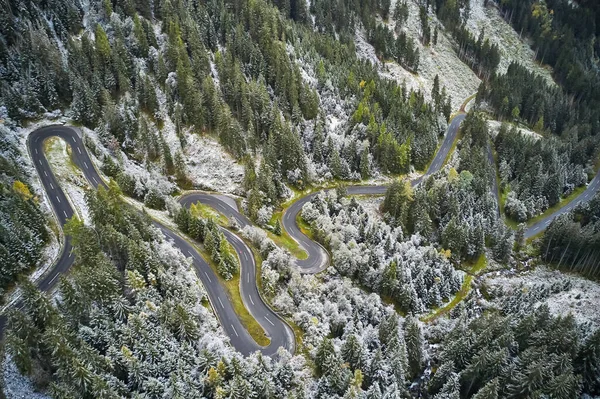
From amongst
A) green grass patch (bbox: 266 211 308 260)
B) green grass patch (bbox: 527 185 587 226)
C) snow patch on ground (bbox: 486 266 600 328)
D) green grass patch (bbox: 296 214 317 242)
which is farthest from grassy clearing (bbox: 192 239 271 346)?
green grass patch (bbox: 527 185 587 226)

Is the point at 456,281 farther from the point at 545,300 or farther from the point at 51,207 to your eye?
the point at 51,207

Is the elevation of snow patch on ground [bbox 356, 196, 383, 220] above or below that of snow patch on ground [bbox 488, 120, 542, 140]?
below

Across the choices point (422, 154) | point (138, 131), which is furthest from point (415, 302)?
point (138, 131)

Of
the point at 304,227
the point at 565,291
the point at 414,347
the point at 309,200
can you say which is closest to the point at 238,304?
the point at 304,227

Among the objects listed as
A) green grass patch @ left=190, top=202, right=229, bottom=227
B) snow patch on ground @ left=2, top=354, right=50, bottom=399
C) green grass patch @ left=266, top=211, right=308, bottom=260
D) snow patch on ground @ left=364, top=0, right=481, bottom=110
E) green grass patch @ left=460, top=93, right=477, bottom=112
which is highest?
snow patch on ground @ left=364, top=0, right=481, bottom=110

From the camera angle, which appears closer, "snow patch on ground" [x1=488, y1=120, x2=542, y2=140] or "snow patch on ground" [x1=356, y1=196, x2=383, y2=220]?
"snow patch on ground" [x1=356, y1=196, x2=383, y2=220]

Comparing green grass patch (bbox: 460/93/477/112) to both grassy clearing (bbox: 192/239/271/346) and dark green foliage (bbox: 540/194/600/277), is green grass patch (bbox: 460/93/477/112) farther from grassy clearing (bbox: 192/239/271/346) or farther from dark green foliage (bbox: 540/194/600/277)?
grassy clearing (bbox: 192/239/271/346)

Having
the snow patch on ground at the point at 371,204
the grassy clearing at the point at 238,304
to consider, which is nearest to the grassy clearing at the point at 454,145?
the snow patch on ground at the point at 371,204

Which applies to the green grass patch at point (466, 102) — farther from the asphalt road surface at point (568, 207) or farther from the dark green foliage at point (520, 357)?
the dark green foliage at point (520, 357)
